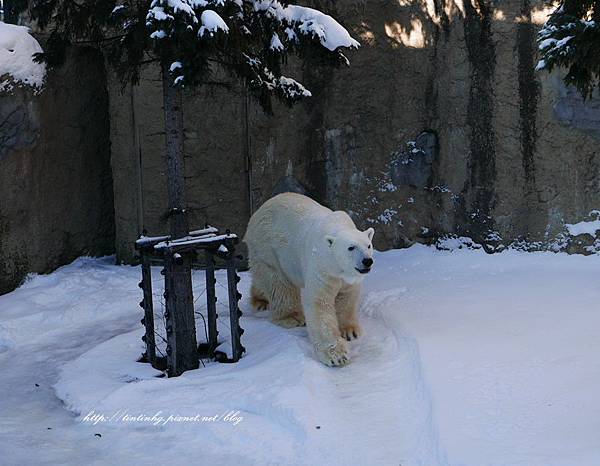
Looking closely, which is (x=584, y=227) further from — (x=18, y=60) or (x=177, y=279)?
(x=18, y=60)

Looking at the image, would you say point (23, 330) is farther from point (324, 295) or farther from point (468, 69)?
point (468, 69)

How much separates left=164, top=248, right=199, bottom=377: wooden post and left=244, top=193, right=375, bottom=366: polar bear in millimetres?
785

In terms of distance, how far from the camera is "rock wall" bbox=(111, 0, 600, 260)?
7430 millimetres

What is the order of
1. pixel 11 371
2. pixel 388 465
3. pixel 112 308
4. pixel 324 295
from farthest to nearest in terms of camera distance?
pixel 112 308 → pixel 11 371 → pixel 324 295 → pixel 388 465

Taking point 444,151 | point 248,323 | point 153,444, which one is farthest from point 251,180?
point 153,444

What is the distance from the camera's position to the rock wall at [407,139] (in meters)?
7.43

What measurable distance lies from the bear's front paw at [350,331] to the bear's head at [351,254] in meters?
0.41

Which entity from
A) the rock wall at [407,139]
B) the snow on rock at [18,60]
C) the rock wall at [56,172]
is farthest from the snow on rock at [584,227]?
the snow on rock at [18,60]

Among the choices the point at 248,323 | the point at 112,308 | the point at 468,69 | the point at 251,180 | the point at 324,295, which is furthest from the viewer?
the point at 251,180

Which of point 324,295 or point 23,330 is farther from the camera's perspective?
point 23,330

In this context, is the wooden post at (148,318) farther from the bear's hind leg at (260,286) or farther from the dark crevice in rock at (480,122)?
the dark crevice in rock at (480,122)

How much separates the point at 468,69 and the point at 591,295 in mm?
3074

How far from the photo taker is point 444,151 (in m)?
7.93

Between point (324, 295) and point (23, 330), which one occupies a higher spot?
point (324, 295)
